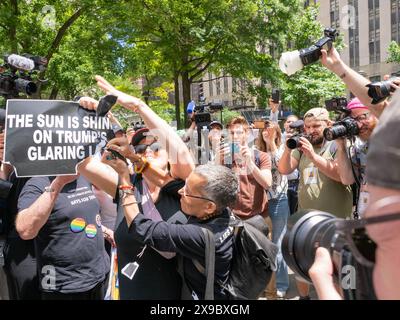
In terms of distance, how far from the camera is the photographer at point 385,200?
2.60 ft

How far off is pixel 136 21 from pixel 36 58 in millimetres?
12582

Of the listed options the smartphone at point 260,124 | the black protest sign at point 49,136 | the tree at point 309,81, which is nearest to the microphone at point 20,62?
the black protest sign at point 49,136

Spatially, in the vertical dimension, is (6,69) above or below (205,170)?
above

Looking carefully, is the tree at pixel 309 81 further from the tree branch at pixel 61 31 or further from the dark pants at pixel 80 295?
the dark pants at pixel 80 295

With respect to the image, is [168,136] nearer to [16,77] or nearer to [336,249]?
[16,77]

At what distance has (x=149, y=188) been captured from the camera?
8.93 feet

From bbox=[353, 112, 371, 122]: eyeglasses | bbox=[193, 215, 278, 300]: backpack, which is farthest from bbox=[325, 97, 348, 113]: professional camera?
bbox=[193, 215, 278, 300]: backpack

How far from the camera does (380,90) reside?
261cm

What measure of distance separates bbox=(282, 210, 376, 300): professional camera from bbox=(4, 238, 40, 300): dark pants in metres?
2.12

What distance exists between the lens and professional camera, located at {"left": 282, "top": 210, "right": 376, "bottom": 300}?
0.91 meters

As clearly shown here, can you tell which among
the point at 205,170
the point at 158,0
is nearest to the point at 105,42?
the point at 158,0

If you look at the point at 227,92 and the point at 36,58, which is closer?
the point at 36,58

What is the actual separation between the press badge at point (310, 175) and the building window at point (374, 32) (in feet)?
144

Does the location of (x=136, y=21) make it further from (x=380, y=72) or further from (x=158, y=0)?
(x=380, y=72)
